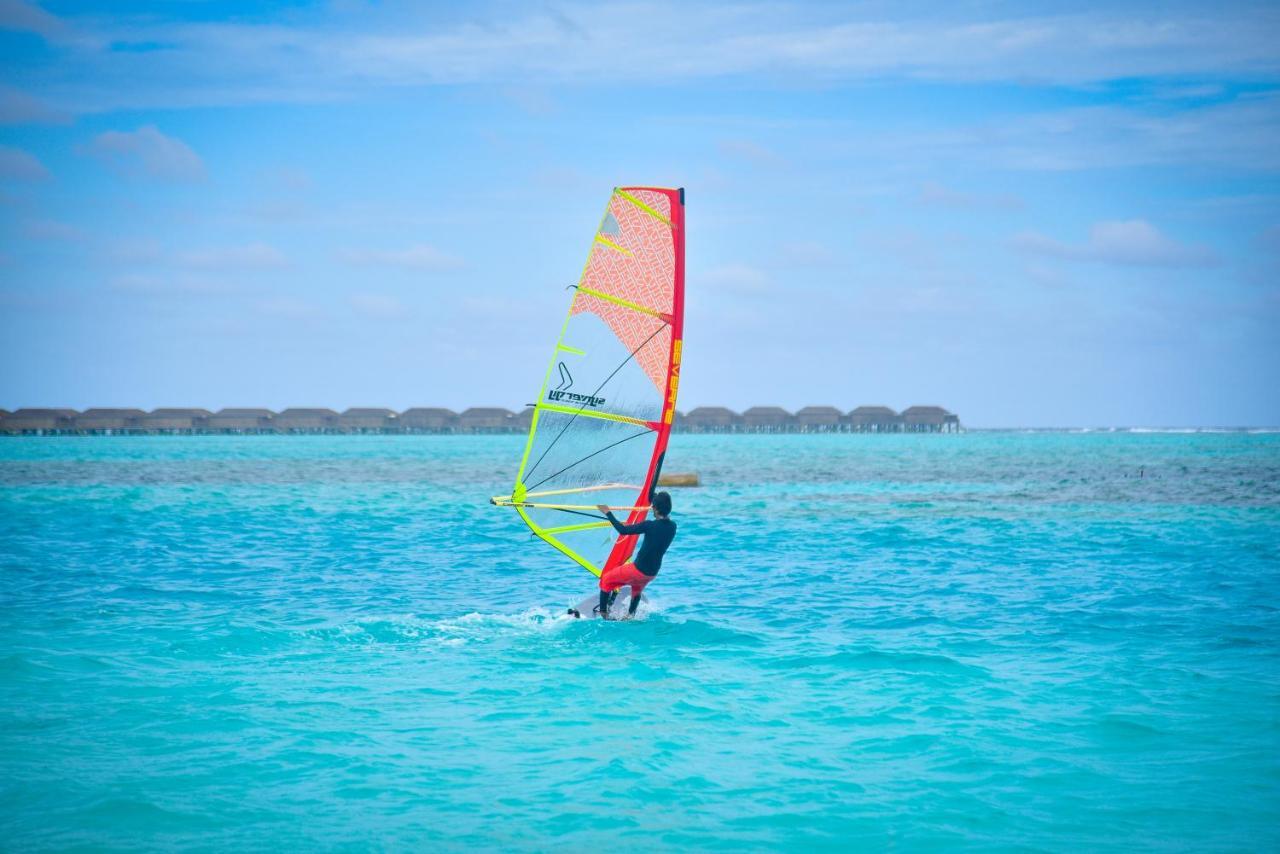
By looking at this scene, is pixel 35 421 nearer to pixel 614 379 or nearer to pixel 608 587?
pixel 608 587

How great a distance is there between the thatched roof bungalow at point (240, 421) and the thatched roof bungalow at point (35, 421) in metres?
23.1

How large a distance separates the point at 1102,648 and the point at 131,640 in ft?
45.4

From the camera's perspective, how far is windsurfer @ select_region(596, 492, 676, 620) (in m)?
14.5

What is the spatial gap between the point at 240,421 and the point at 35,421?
33.0m

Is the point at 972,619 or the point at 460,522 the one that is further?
the point at 460,522

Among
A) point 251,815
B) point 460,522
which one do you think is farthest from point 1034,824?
point 460,522

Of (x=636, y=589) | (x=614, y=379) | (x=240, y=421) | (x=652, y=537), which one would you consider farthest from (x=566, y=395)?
(x=240, y=421)

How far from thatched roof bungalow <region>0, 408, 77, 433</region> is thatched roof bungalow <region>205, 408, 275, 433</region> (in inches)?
909

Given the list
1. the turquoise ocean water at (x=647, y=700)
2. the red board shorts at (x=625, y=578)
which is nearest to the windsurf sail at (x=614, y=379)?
the red board shorts at (x=625, y=578)

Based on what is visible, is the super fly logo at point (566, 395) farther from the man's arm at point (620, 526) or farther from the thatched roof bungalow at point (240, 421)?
the thatched roof bungalow at point (240, 421)

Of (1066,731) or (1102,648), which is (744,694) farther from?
(1102,648)

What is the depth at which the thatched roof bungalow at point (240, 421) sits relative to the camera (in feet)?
637

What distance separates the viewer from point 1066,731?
10953 mm

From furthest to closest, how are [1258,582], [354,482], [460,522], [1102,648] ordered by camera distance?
[354,482], [460,522], [1258,582], [1102,648]
